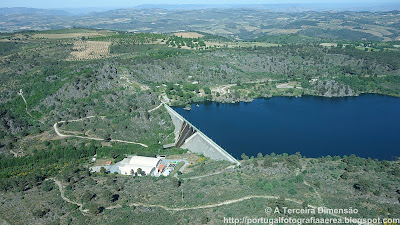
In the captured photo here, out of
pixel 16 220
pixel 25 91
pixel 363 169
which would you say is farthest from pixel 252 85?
pixel 16 220

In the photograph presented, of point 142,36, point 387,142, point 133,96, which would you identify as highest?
point 142,36

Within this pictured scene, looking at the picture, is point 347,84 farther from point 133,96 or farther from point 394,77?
point 133,96

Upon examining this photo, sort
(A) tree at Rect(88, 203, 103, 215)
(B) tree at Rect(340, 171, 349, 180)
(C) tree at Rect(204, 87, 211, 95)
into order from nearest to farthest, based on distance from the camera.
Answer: (A) tree at Rect(88, 203, 103, 215) → (B) tree at Rect(340, 171, 349, 180) → (C) tree at Rect(204, 87, 211, 95)

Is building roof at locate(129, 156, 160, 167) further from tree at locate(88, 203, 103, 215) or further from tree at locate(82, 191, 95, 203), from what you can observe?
tree at locate(88, 203, 103, 215)

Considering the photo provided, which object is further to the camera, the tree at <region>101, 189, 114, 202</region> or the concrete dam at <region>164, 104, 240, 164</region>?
the concrete dam at <region>164, 104, 240, 164</region>

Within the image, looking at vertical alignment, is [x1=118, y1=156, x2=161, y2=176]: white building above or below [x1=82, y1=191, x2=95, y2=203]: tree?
below

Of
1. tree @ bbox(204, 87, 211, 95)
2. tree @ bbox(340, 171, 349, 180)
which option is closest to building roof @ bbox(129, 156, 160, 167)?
tree @ bbox(340, 171, 349, 180)

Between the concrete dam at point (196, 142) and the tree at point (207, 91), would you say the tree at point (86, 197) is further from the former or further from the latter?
the tree at point (207, 91)

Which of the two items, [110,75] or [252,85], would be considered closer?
[110,75]
